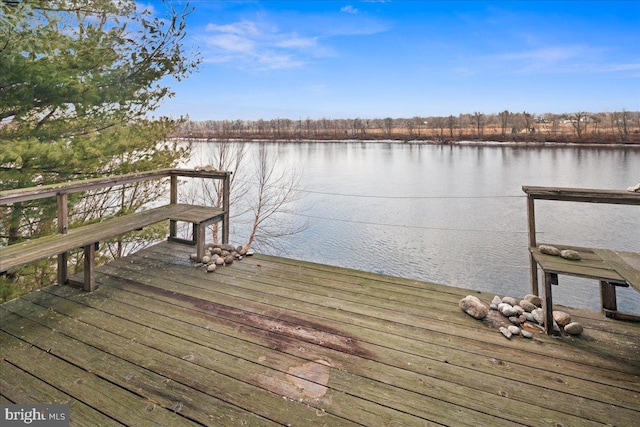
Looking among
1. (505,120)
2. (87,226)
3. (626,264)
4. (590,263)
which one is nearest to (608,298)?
(590,263)

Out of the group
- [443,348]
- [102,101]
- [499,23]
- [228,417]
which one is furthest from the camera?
[499,23]

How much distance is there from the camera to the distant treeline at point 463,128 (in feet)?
51.2

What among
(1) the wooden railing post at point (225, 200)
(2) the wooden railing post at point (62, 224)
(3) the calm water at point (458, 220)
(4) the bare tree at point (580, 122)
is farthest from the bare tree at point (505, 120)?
(2) the wooden railing post at point (62, 224)

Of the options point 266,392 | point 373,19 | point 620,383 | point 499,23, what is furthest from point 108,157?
point 499,23

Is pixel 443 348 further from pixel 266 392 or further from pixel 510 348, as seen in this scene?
pixel 266 392

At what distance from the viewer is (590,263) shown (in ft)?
6.99

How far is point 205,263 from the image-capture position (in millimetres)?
3256

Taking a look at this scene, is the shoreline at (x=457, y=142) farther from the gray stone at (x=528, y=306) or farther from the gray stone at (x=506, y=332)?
the gray stone at (x=506, y=332)

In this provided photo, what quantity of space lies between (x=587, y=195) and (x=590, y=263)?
49 centimetres

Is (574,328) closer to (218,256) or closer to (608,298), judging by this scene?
(608,298)

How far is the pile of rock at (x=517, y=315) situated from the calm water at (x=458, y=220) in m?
3.21

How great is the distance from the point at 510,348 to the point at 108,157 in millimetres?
5039

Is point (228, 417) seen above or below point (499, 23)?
below

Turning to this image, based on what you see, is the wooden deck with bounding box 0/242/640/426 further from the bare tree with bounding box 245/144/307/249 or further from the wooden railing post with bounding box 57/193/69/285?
the bare tree with bounding box 245/144/307/249
